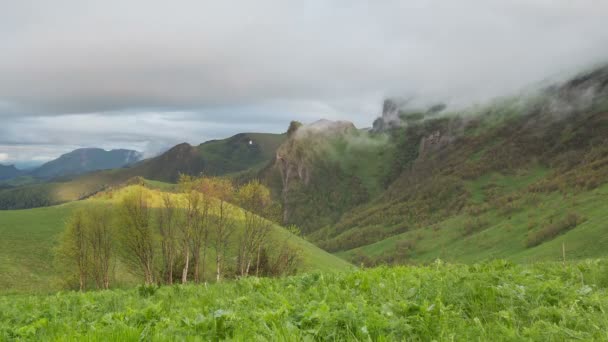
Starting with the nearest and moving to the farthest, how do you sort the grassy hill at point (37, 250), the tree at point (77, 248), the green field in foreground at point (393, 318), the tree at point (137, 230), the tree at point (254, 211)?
1. the green field in foreground at point (393, 318)
2. the tree at point (137, 230)
3. the tree at point (77, 248)
4. the tree at point (254, 211)
5. the grassy hill at point (37, 250)

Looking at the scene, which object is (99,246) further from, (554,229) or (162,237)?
(554,229)

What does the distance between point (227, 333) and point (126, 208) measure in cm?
5542

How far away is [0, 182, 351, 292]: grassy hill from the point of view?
58.1 metres

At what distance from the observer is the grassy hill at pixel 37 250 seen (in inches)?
2289

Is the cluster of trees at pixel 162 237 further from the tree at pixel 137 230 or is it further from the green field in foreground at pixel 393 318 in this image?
the green field in foreground at pixel 393 318

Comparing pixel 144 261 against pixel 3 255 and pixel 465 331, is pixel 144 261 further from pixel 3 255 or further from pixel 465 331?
pixel 465 331

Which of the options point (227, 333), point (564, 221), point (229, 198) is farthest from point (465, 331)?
point (564, 221)

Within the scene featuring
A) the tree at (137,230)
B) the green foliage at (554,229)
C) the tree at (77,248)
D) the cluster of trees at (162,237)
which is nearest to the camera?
the tree at (137,230)

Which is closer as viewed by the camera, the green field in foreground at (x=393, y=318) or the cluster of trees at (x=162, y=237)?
the green field in foreground at (x=393, y=318)

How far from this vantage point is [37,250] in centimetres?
7044

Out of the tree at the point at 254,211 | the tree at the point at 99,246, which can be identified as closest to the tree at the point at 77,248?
the tree at the point at 99,246

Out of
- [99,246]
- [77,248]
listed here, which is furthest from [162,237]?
[77,248]

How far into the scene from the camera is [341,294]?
8.61 meters

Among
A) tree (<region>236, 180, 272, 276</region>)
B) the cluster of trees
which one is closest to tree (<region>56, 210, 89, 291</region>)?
the cluster of trees
